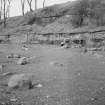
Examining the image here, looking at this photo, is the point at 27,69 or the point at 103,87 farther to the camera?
the point at 27,69

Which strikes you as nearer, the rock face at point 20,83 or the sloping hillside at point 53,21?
the rock face at point 20,83

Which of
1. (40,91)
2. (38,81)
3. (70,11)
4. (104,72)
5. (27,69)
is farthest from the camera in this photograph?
(70,11)

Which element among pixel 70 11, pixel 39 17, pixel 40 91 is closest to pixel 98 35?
pixel 70 11

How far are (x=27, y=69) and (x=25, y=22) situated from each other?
898 inches

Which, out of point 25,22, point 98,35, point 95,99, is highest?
point 25,22

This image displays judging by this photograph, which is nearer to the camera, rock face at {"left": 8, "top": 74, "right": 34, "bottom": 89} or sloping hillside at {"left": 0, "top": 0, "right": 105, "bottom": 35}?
rock face at {"left": 8, "top": 74, "right": 34, "bottom": 89}

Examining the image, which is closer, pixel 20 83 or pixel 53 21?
pixel 20 83

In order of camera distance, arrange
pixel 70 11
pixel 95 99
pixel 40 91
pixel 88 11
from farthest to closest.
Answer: pixel 70 11 → pixel 88 11 → pixel 40 91 → pixel 95 99

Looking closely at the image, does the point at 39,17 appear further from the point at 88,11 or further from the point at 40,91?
the point at 40,91

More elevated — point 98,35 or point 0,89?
point 98,35

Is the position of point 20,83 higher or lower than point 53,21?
lower

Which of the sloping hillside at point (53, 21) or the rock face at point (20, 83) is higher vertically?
the sloping hillside at point (53, 21)

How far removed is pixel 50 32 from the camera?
25328mm

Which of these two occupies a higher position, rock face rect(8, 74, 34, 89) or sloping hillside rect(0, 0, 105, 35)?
sloping hillside rect(0, 0, 105, 35)
